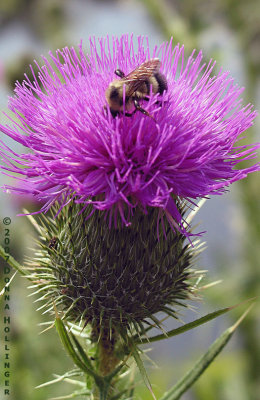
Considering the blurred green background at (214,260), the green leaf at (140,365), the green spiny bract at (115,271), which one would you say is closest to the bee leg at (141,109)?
the green spiny bract at (115,271)

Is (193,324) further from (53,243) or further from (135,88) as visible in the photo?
(135,88)

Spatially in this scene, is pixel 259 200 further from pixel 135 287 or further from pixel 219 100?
pixel 135 287

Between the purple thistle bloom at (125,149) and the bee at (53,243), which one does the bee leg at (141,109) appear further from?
the bee at (53,243)

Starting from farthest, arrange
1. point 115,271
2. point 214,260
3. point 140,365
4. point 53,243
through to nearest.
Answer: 1. point 214,260
2. point 53,243
3. point 115,271
4. point 140,365

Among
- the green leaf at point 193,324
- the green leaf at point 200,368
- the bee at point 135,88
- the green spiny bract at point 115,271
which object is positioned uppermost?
the bee at point 135,88

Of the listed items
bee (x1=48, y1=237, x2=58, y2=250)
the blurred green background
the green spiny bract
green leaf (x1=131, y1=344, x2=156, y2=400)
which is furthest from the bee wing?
the blurred green background

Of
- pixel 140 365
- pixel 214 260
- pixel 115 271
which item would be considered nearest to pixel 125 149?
pixel 115 271

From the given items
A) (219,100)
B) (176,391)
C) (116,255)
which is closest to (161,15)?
(219,100)
